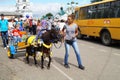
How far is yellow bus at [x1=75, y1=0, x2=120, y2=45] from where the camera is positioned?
48.0 ft

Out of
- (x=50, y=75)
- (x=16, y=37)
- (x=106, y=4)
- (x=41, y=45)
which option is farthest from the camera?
(x=106, y=4)

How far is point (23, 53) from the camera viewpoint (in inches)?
466

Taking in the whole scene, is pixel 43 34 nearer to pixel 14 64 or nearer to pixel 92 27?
pixel 14 64

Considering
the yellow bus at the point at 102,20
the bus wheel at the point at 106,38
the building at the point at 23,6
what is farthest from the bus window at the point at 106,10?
the building at the point at 23,6

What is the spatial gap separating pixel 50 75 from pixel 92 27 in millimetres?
10361

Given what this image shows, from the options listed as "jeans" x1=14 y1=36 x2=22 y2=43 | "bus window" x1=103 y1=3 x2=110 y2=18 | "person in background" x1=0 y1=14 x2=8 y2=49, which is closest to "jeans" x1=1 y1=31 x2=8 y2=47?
"person in background" x1=0 y1=14 x2=8 y2=49

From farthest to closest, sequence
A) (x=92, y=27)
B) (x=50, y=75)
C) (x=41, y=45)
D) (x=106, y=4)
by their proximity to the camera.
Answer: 1. (x=92, y=27)
2. (x=106, y=4)
3. (x=41, y=45)
4. (x=50, y=75)

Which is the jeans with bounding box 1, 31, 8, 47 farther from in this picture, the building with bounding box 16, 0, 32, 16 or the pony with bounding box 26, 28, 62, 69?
the building with bounding box 16, 0, 32, 16

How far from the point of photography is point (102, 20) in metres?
16.1

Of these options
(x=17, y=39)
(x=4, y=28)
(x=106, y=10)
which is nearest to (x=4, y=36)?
(x=4, y=28)

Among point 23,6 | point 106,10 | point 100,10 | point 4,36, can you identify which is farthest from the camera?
point 23,6

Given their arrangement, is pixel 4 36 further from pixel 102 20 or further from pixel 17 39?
pixel 102 20

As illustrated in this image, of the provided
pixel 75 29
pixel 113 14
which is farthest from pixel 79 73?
pixel 113 14

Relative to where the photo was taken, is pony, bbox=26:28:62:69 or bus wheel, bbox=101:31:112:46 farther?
bus wheel, bbox=101:31:112:46
